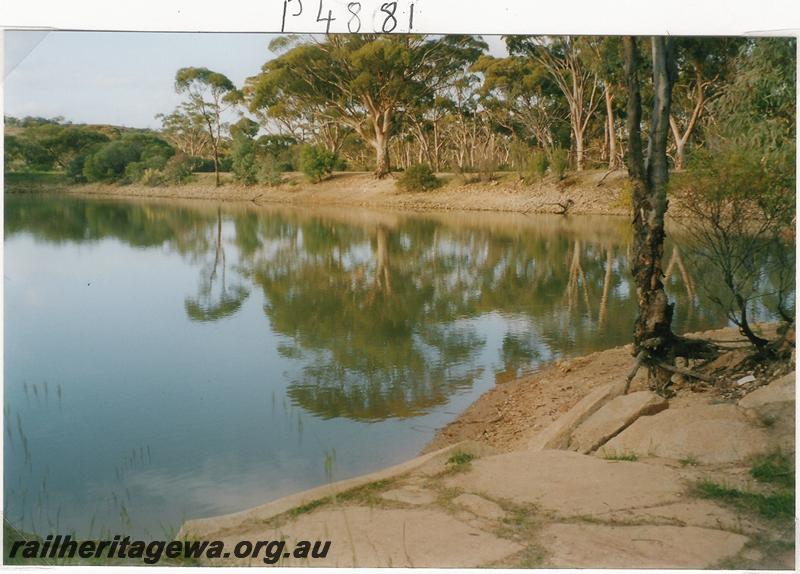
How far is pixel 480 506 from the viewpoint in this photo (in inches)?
139

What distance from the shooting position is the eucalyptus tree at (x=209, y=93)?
591 centimetres

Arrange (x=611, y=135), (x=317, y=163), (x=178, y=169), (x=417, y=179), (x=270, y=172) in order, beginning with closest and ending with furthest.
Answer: (x=178, y=169), (x=270, y=172), (x=317, y=163), (x=611, y=135), (x=417, y=179)

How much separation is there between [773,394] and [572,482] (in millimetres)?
1325

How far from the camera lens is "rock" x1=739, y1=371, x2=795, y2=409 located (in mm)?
4129

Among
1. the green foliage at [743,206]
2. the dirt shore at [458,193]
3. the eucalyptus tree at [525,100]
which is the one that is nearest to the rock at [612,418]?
the green foliage at [743,206]

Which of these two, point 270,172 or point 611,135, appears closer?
point 270,172

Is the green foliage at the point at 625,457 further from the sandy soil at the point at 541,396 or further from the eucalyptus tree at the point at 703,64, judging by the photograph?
the eucalyptus tree at the point at 703,64

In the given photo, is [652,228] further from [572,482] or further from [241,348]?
[241,348]

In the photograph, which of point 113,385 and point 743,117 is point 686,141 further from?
point 113,385

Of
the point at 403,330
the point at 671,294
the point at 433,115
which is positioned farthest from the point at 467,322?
the point at 433,115

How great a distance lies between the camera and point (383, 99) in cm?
1872

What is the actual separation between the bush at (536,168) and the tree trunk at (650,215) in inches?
771

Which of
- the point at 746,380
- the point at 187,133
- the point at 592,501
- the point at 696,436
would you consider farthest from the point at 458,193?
the point at 592,501

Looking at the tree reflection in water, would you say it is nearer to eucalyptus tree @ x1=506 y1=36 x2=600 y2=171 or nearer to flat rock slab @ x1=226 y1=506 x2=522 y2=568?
flat rock slab @ x1=226 y1=506 x2=522 y2=568
